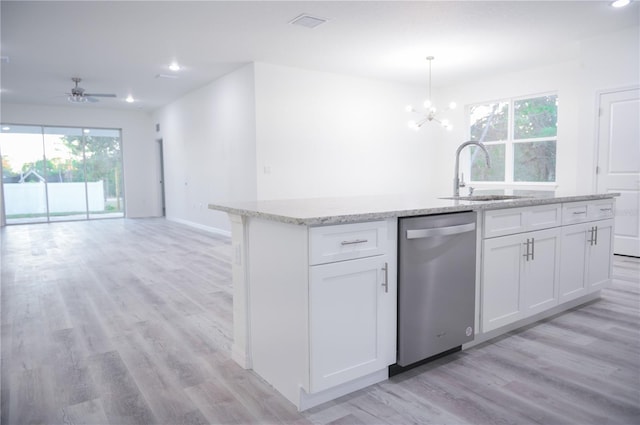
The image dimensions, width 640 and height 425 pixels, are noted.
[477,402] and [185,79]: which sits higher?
[185,79]

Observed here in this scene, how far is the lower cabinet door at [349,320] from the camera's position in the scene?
1.77 metres

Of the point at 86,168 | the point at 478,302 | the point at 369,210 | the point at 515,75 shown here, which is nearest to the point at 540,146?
the point at 515,75

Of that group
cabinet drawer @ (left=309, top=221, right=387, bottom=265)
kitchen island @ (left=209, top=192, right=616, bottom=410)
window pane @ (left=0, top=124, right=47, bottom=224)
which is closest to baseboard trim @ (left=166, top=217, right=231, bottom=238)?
window pane @ (left=0, top=124, right=47, bottom=224)

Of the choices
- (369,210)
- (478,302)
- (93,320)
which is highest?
(369,210)

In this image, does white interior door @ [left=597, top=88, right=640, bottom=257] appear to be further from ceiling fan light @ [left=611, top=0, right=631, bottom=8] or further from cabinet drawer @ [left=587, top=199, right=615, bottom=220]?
cabinet drawer @ [left=587, top=199, right=615, bottom=220]

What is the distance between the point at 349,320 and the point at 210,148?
6.16 metres

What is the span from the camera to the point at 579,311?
10.2 ft

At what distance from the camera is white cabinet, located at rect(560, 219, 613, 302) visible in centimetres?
296

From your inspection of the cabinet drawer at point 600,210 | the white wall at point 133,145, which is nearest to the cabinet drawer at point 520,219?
the cabinet drawer at point 600,210

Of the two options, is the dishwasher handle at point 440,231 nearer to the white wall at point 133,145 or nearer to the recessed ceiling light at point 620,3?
the recessed ceiling light at point 620,3

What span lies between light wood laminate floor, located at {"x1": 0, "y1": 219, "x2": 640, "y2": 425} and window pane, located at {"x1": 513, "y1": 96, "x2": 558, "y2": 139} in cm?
340

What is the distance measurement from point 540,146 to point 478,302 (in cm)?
536

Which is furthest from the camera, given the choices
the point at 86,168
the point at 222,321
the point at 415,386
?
the point at 86,168

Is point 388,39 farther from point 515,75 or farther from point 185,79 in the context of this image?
point 185,79
